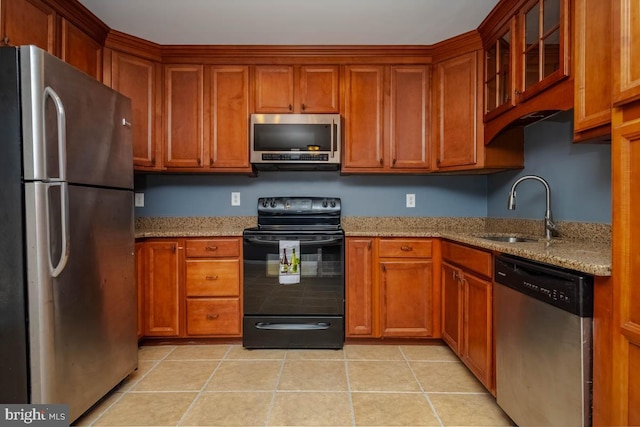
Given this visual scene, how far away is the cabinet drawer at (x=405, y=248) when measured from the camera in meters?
2.49

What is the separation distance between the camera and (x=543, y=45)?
1.69m

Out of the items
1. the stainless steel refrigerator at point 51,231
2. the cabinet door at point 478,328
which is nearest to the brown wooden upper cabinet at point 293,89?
the stainless steel refrigerator at point 51,231

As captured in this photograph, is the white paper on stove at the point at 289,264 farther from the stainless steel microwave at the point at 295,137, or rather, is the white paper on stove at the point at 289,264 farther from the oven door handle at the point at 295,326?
the stainless steel microwave at the point at 295,137

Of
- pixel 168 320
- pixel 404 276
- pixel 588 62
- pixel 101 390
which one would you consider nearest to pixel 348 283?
pixel 404 276

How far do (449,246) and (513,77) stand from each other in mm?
1120

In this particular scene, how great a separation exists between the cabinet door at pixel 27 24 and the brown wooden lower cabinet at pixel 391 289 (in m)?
2.28

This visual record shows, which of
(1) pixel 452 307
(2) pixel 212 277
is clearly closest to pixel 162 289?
(2) pixel 212 277

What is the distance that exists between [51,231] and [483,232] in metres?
2.93

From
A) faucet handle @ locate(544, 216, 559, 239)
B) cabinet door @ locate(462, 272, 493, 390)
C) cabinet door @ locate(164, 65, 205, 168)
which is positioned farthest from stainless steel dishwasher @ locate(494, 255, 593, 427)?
cabinet door @ locate(164, 65, 205, 168)

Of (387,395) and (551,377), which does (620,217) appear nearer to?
(551,377)

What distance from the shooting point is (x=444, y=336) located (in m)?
2.43

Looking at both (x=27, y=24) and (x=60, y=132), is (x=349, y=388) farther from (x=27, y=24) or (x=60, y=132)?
(x=27, y=24)

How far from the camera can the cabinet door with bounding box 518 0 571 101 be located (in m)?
1.53

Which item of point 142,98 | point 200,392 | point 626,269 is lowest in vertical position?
point 200,392
